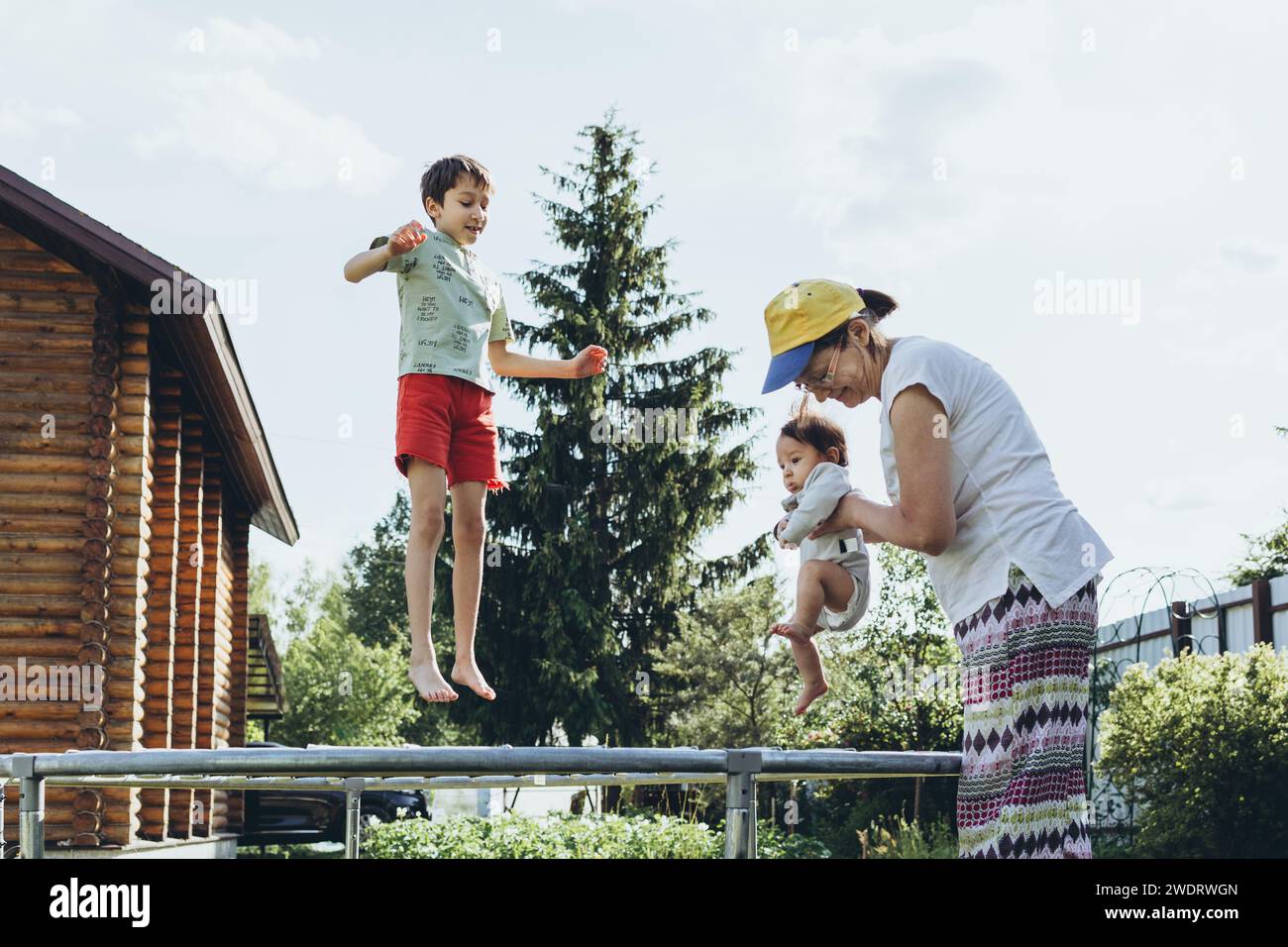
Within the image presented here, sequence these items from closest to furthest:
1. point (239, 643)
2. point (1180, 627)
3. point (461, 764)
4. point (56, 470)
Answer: point (461, 764) → point (56, 470) → point (1180, 627) → point (239, 643)

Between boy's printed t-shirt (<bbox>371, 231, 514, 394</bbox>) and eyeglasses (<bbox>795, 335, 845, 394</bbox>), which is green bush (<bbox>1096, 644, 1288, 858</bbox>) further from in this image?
eyeglasses (<bbox>795, 335, 845, 394</bbox>)

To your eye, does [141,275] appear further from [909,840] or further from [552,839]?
[909,840]

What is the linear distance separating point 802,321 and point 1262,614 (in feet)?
35.6

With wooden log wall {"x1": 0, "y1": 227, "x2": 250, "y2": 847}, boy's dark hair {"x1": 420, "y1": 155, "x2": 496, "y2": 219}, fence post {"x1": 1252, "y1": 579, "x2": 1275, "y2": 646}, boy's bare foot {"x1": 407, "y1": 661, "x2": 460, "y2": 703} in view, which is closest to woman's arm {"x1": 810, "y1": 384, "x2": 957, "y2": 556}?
boy's bare foot {"x1": 407, "y1": 661, "x2": 460, "y2": 703}

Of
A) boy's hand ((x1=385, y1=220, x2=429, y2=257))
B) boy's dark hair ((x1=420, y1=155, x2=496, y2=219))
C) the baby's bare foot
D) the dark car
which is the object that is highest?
boy's dark hair ((x1=420, y1=155, x2=496, y2=219))

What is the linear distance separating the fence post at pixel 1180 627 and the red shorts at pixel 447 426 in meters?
8.75

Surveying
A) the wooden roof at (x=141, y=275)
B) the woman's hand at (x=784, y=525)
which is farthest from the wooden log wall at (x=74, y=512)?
the woman's hand at (x=784, y=525)

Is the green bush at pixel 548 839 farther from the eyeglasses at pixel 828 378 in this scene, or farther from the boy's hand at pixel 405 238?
the eyeglasses at pixel 828 378

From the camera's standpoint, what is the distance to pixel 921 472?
233 centimetres

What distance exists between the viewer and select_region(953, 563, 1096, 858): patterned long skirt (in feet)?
7.60

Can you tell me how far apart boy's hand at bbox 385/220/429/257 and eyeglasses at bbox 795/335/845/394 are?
1.46 meters

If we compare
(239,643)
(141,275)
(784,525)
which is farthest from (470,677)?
(239,643)

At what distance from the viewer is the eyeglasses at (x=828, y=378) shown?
8.45ft

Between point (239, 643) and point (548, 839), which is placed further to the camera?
point (239, 643)
